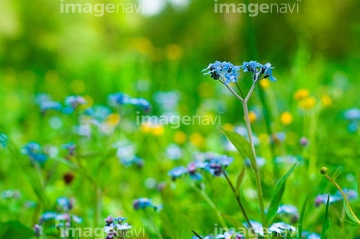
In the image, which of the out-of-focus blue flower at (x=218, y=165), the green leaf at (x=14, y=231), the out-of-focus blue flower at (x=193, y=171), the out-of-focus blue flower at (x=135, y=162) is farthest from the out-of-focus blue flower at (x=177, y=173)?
the out-of-focus blue flower at (x=135, y=162)

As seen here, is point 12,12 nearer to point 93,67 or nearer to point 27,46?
point 27,46

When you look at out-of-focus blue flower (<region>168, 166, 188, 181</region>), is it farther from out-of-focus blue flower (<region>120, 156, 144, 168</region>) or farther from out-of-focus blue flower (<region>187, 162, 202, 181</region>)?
out-of-focus blue flower (<region>120, 156, 144, 168</region>)

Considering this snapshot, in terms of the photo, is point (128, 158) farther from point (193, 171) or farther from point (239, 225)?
point (239, 225)

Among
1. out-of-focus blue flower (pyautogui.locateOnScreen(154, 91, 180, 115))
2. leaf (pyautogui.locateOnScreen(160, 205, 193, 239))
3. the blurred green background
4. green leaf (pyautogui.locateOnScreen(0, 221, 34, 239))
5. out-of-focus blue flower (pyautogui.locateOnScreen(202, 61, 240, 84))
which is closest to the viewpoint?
out-of-focus blue flower (pyautogui.locateOnScreen(202, 61, 240, 84))

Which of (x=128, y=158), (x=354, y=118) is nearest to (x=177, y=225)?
(x=128, y=158)

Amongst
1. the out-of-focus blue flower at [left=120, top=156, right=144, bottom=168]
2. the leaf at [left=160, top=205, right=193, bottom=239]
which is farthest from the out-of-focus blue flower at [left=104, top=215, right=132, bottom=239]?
the out-of-focus blue flower at [left=120, top=156, right=144, bottom=168]

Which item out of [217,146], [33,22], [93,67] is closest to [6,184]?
[217,146]

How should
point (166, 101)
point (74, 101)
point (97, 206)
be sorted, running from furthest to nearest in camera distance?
point (166, 101) < point (74, 101) < point (97, 206)
